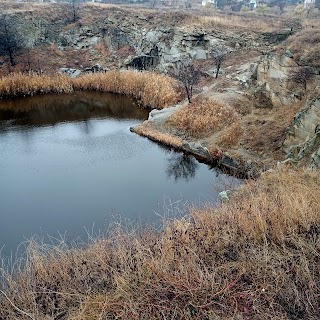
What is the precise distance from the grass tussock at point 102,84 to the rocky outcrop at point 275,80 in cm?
762

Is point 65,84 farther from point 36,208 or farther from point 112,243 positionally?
point 112,243

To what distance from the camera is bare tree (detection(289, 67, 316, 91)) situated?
21156 millimetres

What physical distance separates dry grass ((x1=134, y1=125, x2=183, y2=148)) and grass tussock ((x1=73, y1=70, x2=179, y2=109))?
4830mm

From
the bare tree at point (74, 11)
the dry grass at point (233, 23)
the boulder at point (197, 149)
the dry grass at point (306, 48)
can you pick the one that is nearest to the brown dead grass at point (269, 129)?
the boulder at point (197, 149)

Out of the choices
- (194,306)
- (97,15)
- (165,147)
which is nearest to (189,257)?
(194,306)

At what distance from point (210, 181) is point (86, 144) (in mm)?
8565

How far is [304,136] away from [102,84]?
21.3m

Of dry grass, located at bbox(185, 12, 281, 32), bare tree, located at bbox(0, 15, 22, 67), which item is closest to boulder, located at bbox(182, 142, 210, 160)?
dry grass, located at bbox(185, 12, 281, 32)

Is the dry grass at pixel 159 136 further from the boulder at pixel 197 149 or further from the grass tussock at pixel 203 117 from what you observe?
the grass tussock at pixel 203 117

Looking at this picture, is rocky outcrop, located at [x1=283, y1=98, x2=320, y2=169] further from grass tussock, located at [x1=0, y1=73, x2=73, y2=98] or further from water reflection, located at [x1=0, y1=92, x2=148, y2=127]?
grass tussock, located at [x1=0, y1=73, x2=73, y2=98]

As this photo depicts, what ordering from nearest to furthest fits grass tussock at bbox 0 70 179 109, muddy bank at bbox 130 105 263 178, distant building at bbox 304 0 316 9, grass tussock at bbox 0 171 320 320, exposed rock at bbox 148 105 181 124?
grass tussock at bbox 0 171 320 320 < muddy bank at bbox 130 105 263 178 < exposed rock at bbox 148 105 181 124 < grass tussock at bbox 0 70 179 109 < distant building at bbox 304 0 316 9

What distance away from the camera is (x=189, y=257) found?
7023mm

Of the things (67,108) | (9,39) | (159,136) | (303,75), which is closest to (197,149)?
(159,136)

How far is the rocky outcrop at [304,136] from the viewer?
48.2 ft
